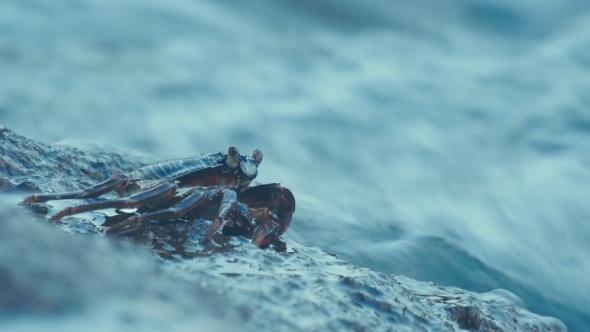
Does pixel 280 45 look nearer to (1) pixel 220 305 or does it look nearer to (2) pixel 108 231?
(2) pixel 108 231

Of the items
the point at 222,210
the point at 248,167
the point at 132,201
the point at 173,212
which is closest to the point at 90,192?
the point at 132,201

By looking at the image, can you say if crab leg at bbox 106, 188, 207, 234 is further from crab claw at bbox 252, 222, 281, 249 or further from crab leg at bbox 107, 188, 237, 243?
crab claw at bbox 252, 222, 281, 249

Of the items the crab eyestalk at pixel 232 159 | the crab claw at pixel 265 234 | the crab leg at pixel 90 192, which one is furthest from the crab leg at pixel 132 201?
the crab eyestalk at pixel 232 159

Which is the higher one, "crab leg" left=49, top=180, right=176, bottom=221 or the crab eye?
the crab eye

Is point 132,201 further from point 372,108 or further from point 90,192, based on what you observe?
point 372,108

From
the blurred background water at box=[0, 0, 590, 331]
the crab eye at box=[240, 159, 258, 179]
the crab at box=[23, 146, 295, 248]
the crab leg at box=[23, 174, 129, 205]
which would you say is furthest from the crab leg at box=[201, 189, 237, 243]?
the blurred background water at box=[0, 0, 590, 331]

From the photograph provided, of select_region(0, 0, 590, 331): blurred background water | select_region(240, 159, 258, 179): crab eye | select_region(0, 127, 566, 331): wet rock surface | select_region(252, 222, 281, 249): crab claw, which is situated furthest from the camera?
select_region(0, 0, 590, 331): blurred background water

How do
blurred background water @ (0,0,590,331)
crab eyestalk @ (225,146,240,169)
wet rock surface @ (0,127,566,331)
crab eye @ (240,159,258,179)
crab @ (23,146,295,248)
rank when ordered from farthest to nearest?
1. blurred background water @ (0,0,590,331)
2. crab eye @ (240,159,258,179)
3. crab eyestalk @ (225,146,240,169)
4. crab @ (23,146,295,248)
5. wet rock surface @ (0,127,566,331)
